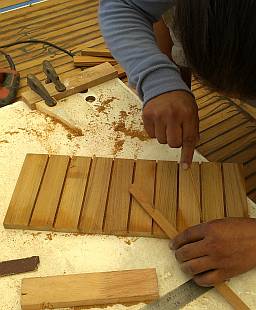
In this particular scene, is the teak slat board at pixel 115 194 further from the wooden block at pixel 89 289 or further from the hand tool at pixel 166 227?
the wooden block at pixel 89 289

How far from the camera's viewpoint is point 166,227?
0.85 m

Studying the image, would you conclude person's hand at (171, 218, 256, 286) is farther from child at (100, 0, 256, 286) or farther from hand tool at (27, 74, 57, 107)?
hand tool at (27, 74, 57, 107)

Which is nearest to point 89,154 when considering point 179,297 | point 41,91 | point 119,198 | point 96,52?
point 119,198

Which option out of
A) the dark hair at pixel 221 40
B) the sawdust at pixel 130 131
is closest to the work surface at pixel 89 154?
the sawdust at pixel 130 131

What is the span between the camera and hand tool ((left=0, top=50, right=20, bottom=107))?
1268 mm

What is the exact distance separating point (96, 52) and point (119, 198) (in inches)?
28.0

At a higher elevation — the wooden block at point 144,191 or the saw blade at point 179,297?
the wooden block at point 144,191

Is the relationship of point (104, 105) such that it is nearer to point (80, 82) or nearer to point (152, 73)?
point (80, 82)

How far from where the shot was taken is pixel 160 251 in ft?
2.73

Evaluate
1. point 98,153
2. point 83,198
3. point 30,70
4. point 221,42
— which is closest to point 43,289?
point 83,198

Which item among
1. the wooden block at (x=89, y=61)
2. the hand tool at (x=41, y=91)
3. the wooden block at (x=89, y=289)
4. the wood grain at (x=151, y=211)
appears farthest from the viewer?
the wooden block at (x=89, y=61)

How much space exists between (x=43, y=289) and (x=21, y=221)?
0.17 m

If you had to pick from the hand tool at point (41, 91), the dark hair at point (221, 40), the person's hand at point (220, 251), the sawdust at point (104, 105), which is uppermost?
the dark hair at point (221, 40)

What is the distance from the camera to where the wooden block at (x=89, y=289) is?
0.73 metres
